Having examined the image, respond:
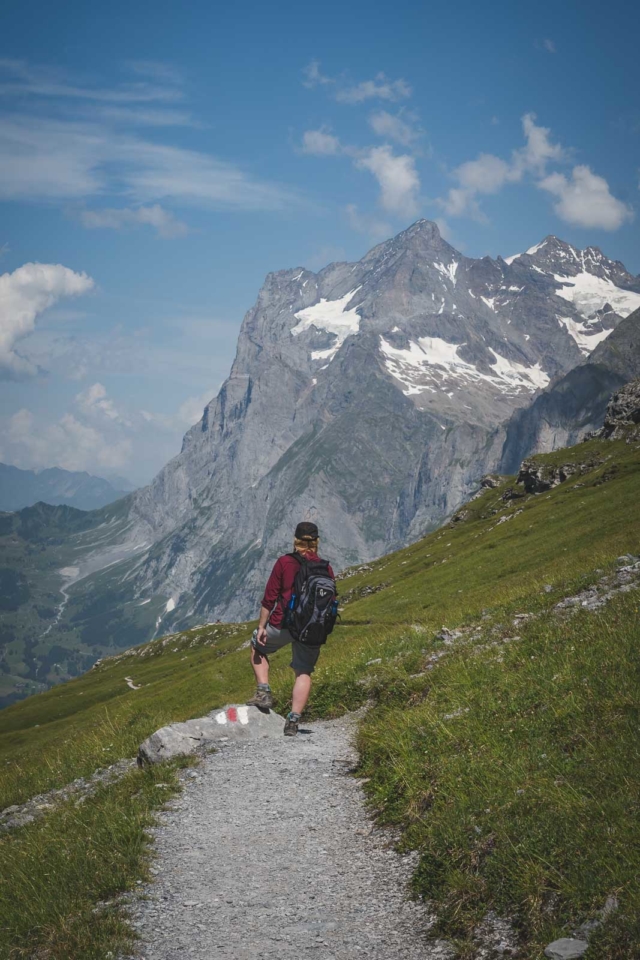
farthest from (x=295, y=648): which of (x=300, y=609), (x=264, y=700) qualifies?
(x=264, y=700)

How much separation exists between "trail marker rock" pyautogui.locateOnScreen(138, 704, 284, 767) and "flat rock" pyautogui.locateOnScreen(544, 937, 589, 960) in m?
9.54

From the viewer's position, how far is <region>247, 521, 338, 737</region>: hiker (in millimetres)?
15203

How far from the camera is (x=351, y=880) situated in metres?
9.02

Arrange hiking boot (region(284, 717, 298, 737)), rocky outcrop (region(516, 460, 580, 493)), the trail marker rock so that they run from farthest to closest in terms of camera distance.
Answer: rocky outcrop (region(516, 460, 580, 493)) → hiking boot (region(284, 717, 298, 737)) → the trail marker rock

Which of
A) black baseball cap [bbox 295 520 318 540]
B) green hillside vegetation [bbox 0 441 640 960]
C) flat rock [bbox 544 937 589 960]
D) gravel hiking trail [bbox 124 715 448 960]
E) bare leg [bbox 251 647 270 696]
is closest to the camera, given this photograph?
flat rock [bbox 544 937 589 960]

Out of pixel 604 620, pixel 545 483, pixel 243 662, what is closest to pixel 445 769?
pixel 604 620

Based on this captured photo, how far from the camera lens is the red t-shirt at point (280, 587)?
15.5 m

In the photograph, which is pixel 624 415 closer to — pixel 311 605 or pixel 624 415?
pixel 624 415

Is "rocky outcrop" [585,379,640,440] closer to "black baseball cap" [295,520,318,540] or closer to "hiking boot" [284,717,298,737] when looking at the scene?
"black baseball cap" [295,520,318,540]

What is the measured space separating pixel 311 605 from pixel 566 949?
30.2 ft

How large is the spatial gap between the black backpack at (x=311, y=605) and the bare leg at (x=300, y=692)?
1.09 meters

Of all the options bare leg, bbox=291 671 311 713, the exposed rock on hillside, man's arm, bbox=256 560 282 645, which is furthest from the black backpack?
the exposed rock on hillside

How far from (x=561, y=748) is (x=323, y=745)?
20.5ft

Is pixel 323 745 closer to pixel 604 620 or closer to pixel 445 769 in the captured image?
pixel 445 769
